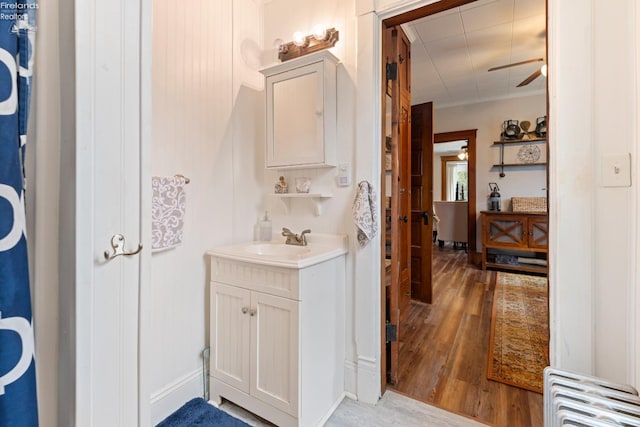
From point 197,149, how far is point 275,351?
1258mm

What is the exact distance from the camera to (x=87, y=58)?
655 mm

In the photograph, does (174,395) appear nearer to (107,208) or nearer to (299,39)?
(107,208)

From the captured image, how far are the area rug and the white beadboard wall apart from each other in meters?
2.02

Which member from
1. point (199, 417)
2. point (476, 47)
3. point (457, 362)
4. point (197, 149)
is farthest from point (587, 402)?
point (476, 47)

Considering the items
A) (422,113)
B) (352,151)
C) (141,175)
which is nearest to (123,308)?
(141,175)

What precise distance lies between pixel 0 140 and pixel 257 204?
1.71 metres

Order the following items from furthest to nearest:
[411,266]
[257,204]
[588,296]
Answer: [411,266] → [257,204] → [588,296]

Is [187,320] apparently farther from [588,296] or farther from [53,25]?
[588,296]

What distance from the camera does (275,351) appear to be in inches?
58.7

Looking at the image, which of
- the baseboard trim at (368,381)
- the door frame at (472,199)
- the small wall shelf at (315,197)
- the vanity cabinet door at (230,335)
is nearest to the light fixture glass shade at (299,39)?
the small wall shelf at (315,197)

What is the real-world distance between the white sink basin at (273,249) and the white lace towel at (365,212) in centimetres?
40

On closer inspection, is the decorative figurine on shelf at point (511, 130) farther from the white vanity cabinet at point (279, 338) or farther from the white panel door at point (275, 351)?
the white panel door at point (275, 351)

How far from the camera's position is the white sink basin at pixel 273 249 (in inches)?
74.8

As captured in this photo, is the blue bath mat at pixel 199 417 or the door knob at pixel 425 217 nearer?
the blue bath mat at pixel 199 417
